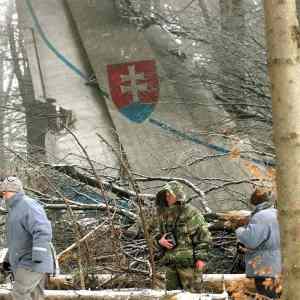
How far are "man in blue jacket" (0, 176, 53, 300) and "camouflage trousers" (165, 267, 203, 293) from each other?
1.05 metres

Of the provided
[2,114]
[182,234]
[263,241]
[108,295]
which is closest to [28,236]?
[108,295]

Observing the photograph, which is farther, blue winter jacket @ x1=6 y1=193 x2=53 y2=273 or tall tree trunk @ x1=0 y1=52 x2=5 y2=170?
tall tree trunk @ x1=0 y1=52 x2=5 y2=170

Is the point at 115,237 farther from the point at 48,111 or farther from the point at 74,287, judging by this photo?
the point at 48,111

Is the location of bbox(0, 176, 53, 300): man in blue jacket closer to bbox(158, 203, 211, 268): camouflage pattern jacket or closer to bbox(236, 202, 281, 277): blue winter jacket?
bbox(158, 203, 211, 268): camouflage pattern jacket

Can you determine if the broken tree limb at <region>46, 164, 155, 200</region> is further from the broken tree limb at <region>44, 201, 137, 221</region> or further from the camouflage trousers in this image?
the camouflage trousers

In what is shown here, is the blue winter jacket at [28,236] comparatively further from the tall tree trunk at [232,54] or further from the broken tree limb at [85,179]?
the tall tree trunk at [232,54]

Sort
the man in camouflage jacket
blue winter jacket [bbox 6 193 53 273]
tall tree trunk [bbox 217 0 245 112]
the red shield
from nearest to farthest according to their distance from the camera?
1. blue winter jacket [bbox 6 193 53 273]
2. the man in camouflage jacket
3. tall tree trunk [bbox 217 0 245 112]
4. the red shield

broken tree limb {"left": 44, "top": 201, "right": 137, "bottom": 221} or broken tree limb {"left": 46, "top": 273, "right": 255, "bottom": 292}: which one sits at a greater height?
broken tree limb {"left": 44, "top": 201, "right": 137, "bottom": 221}

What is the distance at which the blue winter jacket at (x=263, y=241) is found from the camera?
5.42m

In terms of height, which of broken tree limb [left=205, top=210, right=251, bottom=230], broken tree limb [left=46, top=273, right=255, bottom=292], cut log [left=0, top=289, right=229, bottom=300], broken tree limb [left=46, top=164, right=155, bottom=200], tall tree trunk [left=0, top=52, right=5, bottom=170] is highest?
tall tree trunk [left=0, top=52, right=5, bottom=170]

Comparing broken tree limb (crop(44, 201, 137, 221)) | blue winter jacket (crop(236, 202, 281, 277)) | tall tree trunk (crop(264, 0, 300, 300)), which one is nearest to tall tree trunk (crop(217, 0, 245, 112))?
broken tree limb (crop(44, 201, 137, 221))

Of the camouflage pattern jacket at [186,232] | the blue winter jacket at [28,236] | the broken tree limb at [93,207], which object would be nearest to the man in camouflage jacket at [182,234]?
the camouflage pattern jacket at [186,232]

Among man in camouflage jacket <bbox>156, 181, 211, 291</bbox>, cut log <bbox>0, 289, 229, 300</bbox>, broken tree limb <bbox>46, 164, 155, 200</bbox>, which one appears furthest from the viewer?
broken tree limb <bbox>46, 164, 155, 200</bbox>

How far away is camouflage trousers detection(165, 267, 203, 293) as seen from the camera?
5.80 m
